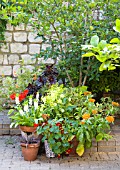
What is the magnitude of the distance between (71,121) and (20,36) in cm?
226

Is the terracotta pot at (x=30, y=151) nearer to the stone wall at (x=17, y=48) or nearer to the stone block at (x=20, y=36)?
the stone wall at (x=17, y=48)

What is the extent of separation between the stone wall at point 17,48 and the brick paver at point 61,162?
1.75 metres

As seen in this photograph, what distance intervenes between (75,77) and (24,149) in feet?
4.63

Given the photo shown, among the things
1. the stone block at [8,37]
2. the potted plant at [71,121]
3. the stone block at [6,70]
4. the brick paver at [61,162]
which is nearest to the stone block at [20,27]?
the stone block at [8,37]

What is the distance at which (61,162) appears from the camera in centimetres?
356

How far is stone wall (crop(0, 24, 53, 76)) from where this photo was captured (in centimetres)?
515

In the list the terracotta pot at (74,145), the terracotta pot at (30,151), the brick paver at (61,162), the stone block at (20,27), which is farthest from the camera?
the stone block at (20,27)

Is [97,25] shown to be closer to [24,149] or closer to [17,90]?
[17,90]

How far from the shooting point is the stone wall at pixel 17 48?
5.15m

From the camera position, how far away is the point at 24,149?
3.55 m

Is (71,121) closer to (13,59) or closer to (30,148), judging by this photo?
(30,148)

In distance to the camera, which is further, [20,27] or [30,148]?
[20,27]

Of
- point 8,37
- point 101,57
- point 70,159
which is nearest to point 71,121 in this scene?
point 70,159

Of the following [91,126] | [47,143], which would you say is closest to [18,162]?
[47,143]
